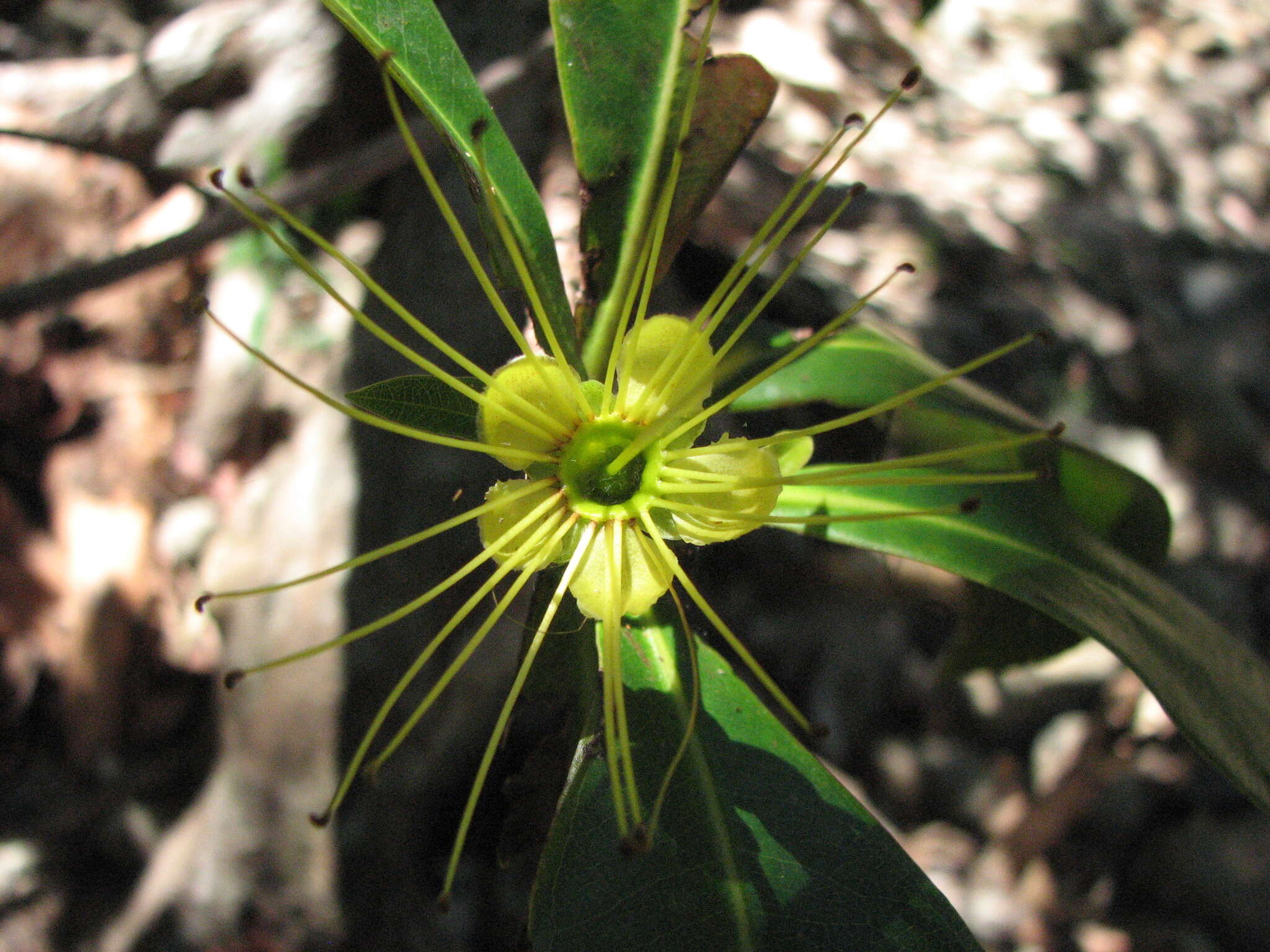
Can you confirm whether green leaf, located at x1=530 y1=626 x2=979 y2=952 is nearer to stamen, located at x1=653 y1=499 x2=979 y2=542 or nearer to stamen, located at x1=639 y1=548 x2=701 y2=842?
stamen, located at x1=639 y1=548 x2=701 y2=842

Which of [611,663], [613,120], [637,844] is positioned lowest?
[637,844]

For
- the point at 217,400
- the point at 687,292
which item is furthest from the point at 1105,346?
the point at 217,400

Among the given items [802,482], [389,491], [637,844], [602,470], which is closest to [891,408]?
[802,482]

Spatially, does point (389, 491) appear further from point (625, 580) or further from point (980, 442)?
point (980, 442)

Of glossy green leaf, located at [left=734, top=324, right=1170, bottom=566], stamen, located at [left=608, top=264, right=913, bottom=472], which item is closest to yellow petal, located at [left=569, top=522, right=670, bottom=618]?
stamen, located at [left=608, top=264, right=913, bottom=472]

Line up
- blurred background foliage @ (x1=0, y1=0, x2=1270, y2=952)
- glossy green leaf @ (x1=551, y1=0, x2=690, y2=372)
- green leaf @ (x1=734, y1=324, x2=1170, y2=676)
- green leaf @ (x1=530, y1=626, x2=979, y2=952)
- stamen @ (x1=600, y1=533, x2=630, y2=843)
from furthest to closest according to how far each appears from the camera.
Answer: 1. blurred background foliage @ (x1=0, y1=0, x2=1270, y2=952)
2. green leaf @ (x1=734, y1=324, x2=1170, y2=676)
3. glossy green leaf @ (x1=551, y1=0, x2=690, y2=372)
4. green leaf @ (x1=530, y1=626, x2=979, y2=952)
5. stamen @ (x1=600, y1=533, x2=630, y2=843)

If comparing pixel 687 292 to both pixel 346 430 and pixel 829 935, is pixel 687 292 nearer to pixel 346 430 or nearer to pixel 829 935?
pixel 346 430
